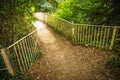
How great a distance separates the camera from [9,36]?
4.78 m

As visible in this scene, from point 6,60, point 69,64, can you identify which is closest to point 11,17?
point 6,60

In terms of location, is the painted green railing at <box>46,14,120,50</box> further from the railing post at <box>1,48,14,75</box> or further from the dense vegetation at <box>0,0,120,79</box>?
the railing post at <box>1,48,14,75</box>

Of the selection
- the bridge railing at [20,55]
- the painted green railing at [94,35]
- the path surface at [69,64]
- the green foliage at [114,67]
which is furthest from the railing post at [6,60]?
the painted green railing at [94,35]

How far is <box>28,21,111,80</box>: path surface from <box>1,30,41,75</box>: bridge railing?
0.34 metres

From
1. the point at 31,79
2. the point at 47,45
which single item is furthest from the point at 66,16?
the point at 31,79

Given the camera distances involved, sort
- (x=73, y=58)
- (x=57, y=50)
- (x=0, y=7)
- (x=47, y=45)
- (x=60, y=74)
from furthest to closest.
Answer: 1. (x=47, y=45)
2. (x=57, y=50)
3. (x=73, y=58)
4. (x=60, y=74)
5. (x=0, y=7)

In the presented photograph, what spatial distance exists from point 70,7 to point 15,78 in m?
6.38

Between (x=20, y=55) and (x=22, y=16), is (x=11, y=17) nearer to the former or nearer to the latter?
(x=22, y=16)

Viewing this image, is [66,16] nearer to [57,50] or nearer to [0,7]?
[57,50]

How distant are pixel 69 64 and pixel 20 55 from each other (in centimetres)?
207

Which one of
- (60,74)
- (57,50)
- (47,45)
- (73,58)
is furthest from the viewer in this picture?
(47,45)

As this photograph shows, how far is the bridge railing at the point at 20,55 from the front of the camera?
3691 mm

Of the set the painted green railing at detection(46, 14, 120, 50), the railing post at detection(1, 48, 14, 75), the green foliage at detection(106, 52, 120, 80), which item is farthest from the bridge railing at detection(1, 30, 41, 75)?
the green foliage at detection(106, 52, 120, 80)

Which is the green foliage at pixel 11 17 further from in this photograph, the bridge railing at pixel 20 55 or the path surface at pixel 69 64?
the path surface at pixel 69 64
